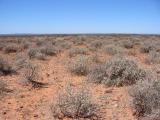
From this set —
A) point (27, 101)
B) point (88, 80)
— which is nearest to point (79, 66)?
point (88, 80)

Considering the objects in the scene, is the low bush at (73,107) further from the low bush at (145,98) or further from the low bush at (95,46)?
the low bush at (95,46)

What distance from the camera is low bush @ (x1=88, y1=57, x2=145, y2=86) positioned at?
934cm

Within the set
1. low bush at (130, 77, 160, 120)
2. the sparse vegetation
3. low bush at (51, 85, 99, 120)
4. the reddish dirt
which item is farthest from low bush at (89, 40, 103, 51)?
low bush at (51, 85, 99, 120)

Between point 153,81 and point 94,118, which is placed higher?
point 153,81

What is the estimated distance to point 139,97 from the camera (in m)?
6.60

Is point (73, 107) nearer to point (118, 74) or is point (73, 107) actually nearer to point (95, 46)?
point (118, 74)

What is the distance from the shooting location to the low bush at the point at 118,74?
30.7 feet

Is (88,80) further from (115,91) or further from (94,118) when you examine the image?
(94,118)

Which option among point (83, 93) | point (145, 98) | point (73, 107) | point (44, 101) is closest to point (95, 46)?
point (44, 101)

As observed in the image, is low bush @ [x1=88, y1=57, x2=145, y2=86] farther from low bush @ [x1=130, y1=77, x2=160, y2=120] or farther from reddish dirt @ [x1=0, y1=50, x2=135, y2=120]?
low bush @ [x1=130, y1=77, x2=160, y2=120]

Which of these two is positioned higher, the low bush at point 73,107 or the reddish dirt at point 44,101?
the low bush at point 73,107

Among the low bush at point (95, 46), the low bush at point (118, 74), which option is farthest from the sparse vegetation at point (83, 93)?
the low bush at point (95, 46)

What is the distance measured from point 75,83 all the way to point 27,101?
7.88 feet

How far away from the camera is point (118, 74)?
31.6 ft
